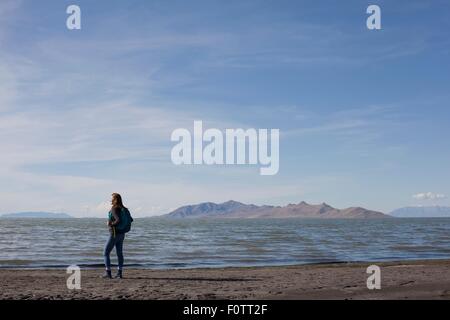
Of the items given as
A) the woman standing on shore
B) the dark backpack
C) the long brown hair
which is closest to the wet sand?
the woman standing on shore

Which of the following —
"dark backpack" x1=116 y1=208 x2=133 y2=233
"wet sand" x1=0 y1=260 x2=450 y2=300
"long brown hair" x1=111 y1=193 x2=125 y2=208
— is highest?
"long brown hair" x1=111 y1=193 x2=125 y2=208

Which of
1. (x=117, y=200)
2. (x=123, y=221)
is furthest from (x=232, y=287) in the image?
(x=117, y=200)

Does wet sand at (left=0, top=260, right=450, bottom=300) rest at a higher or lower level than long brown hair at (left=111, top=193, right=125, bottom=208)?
lower

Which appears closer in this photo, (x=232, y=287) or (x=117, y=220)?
(x=232, y=287)

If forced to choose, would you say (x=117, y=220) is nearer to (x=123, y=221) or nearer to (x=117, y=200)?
(x=123, y=221)

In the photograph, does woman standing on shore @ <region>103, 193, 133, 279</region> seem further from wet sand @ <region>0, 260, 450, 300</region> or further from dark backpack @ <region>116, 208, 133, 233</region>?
wet sand @ <region>0, 260, 450, 300</region>

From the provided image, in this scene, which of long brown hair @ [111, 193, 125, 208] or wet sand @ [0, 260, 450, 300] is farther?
long brown hair @ [111, 193, 125, 208]

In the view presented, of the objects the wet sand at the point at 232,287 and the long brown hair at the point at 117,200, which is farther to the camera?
the long brown hair at the point at 117,200

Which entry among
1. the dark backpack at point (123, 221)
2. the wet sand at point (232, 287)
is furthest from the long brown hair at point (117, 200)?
the wet sand at point (232, 287)

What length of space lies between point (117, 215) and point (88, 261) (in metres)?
11.6

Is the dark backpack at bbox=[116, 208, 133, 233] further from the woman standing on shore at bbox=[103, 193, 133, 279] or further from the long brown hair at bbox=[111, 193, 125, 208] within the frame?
the long brown hair at bbox=[111, 193, 125, 208]

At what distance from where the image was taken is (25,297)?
10.7 meters

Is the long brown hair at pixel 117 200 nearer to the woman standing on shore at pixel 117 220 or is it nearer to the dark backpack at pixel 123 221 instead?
the woman standing on shore at pixel 117 220
